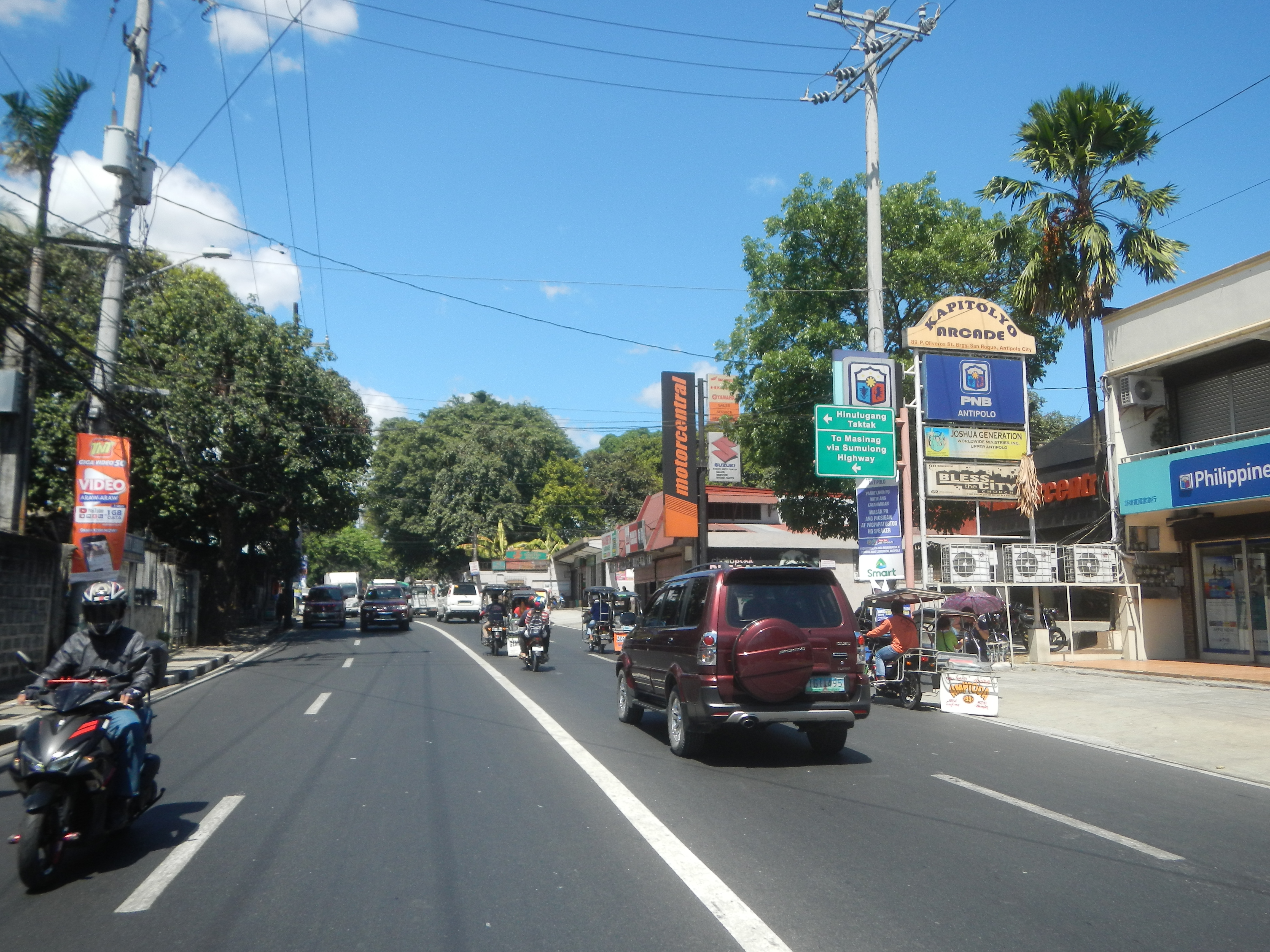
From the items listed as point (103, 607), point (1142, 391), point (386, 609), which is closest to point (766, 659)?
point (103, 607)

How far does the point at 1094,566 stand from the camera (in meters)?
21.0

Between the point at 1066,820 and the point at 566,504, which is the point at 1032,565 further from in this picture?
the point at 566,504

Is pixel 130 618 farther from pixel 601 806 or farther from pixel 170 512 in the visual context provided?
pixel 601 806

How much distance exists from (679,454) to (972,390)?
13865mm

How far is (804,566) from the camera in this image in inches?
382

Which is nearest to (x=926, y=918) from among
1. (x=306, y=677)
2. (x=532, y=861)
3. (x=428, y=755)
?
(x=532, y=861)

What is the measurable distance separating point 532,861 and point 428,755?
405 cm

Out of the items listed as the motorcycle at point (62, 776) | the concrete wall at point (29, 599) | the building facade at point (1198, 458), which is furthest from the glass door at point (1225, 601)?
the concrete wall at point (29, 599)

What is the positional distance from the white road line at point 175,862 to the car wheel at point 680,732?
4135mm

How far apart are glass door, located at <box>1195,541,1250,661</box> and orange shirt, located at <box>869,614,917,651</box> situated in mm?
9125

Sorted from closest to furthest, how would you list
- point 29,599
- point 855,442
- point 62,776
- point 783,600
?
point 62,776 < point 783,600 < point 29,599 < point 855,442

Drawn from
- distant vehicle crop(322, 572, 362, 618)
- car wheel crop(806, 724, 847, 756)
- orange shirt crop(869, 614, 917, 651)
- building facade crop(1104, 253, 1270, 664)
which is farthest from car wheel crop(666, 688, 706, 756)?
distant vehicle crop(322, 572, 362, 618)

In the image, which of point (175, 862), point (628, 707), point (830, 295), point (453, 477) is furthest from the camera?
point (453, 477)

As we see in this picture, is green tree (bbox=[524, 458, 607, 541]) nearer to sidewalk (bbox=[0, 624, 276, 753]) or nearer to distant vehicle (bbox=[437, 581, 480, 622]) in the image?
distant vehicle (bbox=[437, 581, 480, 622])
